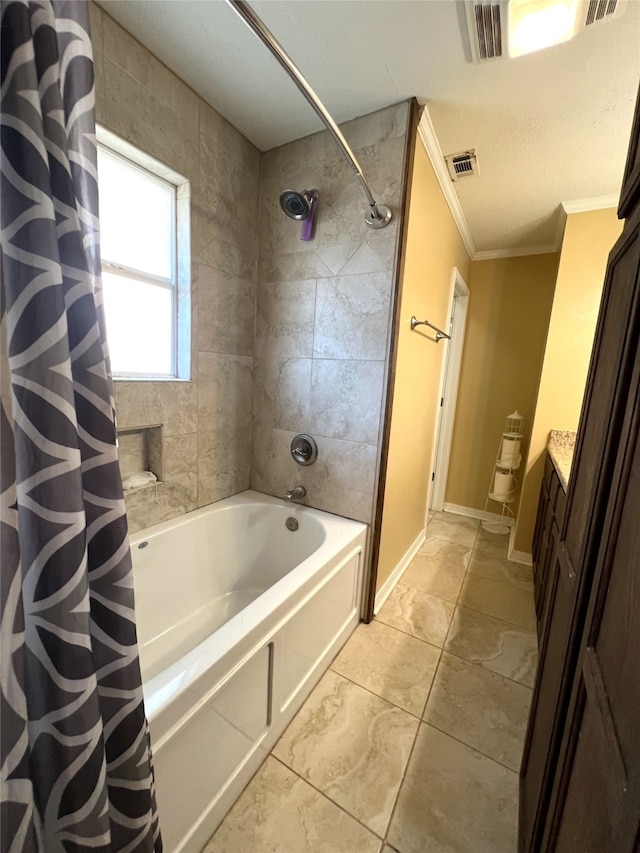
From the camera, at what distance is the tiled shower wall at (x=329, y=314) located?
1.56 meters

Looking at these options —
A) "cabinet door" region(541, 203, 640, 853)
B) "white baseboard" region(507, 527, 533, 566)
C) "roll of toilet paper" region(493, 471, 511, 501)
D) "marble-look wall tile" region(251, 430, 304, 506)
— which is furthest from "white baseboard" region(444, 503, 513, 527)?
"cabinet door" region(541, 203, 640, 853)

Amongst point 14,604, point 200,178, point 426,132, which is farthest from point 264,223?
point 14,604

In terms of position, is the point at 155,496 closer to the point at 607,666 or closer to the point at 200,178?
the point at 200,178

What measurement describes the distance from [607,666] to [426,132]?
6.57 ft

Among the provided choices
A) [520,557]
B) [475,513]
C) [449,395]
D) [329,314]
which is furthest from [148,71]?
[475,513]

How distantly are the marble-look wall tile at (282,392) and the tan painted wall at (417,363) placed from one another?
492 mm

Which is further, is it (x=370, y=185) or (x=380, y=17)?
(x=370, y=185)

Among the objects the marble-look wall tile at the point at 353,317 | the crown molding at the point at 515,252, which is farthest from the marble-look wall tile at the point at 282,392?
the crown molding at the point at 515,252

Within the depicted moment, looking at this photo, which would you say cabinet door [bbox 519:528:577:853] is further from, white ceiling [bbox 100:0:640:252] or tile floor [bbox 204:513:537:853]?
white ceiling [bbox 100:0:640:252]

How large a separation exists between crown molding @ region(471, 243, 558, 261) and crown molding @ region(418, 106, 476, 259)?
0.43 metres

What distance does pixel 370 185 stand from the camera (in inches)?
61.5

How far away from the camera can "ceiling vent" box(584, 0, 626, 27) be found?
997mm

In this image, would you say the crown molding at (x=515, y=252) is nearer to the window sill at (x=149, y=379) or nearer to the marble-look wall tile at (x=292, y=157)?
the marble-look wall tile at (x=292, y=157)

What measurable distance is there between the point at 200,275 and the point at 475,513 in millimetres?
3048
